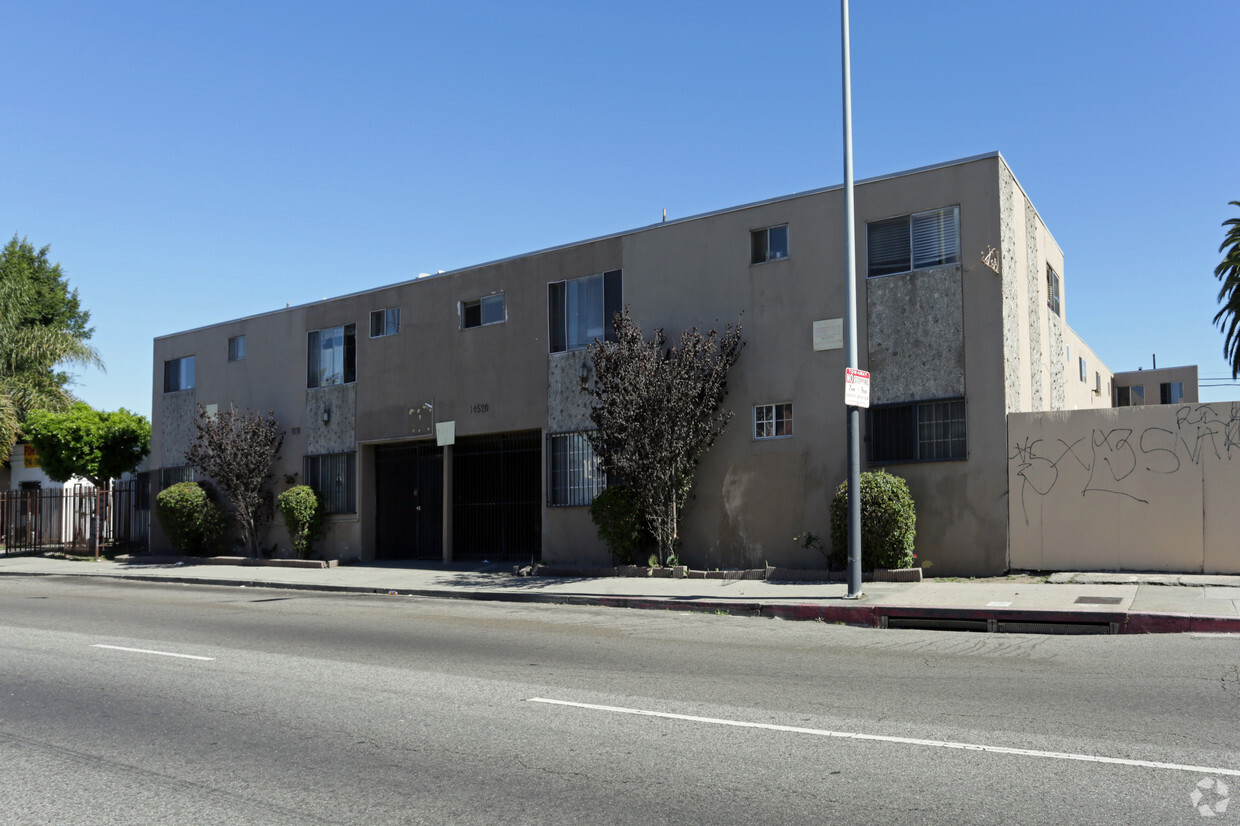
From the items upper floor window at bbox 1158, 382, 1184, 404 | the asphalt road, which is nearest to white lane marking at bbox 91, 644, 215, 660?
the asphalt road

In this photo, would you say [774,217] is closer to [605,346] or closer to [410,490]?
[605,346]

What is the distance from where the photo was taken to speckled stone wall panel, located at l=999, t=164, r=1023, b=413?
54.3 feet

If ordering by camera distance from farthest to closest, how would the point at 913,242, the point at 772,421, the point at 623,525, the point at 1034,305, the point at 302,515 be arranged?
the point at 302,515, the point at 623,525, the point at 772,421, the point at 1034,305, the point at 913,242

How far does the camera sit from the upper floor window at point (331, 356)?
26.2 meters

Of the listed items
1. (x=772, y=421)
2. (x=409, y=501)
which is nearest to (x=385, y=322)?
(x=409, y=501)

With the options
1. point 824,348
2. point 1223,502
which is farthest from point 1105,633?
point 824,348

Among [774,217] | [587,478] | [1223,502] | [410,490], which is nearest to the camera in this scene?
[1223,502]

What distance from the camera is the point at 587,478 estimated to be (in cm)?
2131

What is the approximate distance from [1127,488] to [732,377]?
689cm

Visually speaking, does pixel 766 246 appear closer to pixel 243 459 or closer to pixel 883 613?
pixel 883 613

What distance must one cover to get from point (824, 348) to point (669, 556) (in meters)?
4.74

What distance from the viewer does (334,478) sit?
86.2 ft

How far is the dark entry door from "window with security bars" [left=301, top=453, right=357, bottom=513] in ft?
1.95

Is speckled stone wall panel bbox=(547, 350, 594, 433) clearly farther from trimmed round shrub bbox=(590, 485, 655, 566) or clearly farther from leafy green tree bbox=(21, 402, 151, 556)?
leafy green tree bbox=(21, 402, 151, 556)
